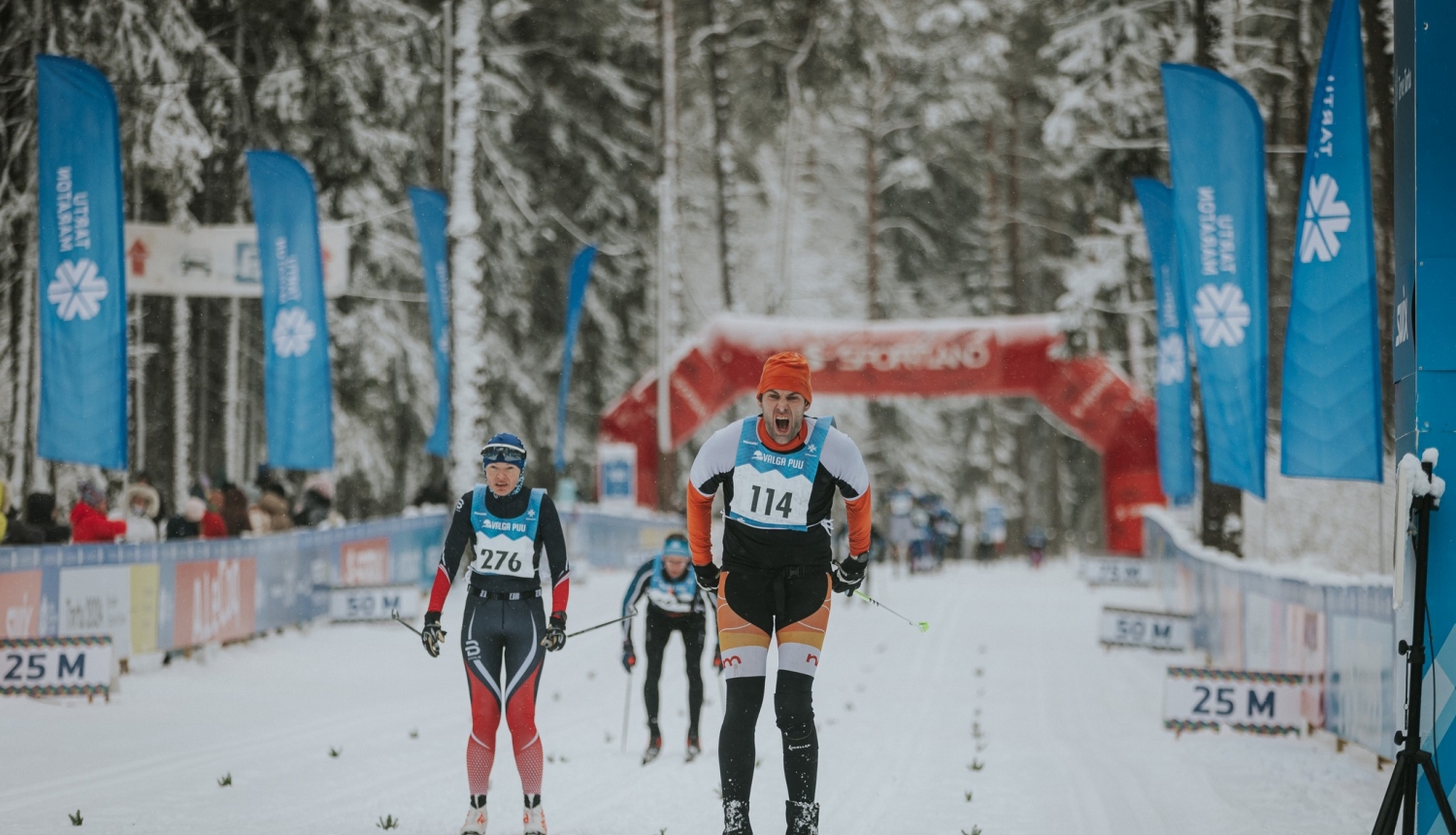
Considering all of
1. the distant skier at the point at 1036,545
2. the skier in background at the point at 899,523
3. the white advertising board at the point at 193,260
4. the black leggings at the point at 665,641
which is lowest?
the distant skier at the point at 1036,545

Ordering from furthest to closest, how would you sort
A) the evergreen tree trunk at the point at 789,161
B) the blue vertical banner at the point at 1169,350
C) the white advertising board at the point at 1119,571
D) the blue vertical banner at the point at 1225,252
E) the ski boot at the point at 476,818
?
the evergreen tree trunk at the point at 789,161
the white advertising board at the point at 1119,571
the blue vertical banner at the point at 1169,350
the blue vertical banner at the point at 1225,252
the ski boot at the point at 476,818

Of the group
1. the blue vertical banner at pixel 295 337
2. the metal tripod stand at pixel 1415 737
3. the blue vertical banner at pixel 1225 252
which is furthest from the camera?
the blue vertical banner at pixel 295 337

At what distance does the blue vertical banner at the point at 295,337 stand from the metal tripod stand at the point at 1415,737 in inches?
541

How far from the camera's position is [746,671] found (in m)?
6.19

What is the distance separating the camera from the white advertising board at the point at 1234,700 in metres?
11.0

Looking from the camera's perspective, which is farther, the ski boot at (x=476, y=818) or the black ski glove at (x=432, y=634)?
the black ski glove at (x=432, y=634)

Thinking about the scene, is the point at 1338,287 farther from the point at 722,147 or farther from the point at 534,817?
the point at 722,147

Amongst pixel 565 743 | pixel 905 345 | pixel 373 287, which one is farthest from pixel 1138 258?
pixel 565 743

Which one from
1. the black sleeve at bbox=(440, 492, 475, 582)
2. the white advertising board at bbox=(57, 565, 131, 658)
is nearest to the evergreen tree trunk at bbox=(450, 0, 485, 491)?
the white advertising board at bbox=(57, 565, 131, 658)

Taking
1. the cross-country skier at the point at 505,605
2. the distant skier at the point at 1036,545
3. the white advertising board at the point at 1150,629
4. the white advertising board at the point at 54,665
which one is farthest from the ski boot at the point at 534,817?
the distant skier at the point at 1036,545

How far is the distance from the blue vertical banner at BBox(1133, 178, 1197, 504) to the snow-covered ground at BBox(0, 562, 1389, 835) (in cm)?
461

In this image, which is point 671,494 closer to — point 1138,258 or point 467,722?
point 1138,258

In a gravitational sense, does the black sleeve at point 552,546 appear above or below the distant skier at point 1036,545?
Result: above

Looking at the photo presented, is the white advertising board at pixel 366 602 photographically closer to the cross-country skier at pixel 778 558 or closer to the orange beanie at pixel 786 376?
the cross-country skier at pixel 778 558
